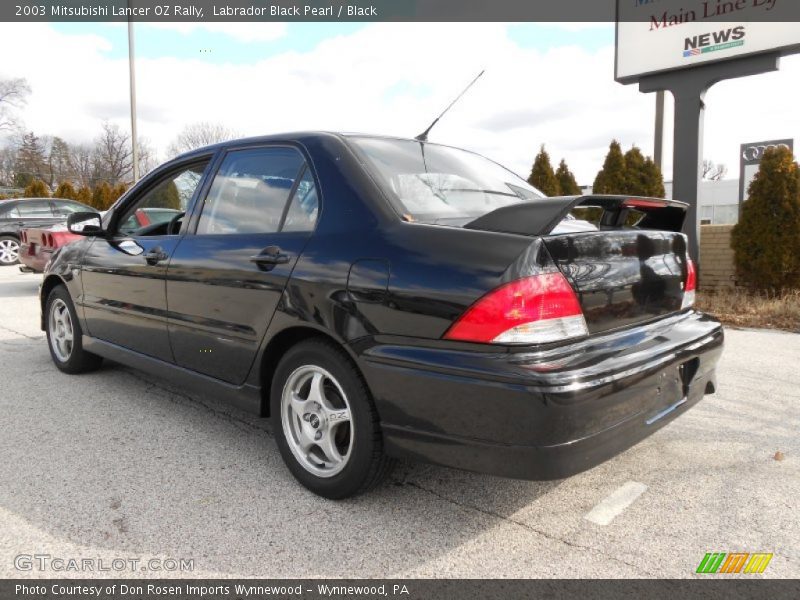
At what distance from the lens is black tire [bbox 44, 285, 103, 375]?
4.41 meters

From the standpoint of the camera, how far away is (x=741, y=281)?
8.41 meters

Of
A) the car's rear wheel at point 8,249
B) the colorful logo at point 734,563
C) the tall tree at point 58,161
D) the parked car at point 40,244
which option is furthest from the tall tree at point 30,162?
the colorful logo at point 734,563

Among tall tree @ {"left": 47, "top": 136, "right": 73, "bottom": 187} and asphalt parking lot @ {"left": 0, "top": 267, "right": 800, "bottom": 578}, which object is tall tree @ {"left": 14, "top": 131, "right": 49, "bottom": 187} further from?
asphalt parking lot @ {"left": 0, "top": 267, "right": 800, "bottom": 578}

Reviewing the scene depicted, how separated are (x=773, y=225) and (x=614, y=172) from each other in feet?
9.90

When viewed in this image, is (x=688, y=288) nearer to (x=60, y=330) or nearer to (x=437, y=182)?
(x=437, y=182)

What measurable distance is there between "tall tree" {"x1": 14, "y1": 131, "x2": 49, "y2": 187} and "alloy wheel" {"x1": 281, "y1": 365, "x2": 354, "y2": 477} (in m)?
65.0

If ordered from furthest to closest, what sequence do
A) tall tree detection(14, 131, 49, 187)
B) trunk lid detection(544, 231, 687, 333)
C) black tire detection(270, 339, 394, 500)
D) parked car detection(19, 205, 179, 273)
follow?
tall tree detection(14, 131, 49, 187) → parked car detection(19, 205, 179, 273) → black tire detection(270, 339, 394, 500) → trunk lid detection(544, 231, 687, 333)

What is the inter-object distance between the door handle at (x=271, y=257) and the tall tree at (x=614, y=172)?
29.2ft

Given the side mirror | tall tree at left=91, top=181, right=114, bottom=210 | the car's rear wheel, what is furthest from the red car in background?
tall tree at left=91, top=181, right=114, bottom=210

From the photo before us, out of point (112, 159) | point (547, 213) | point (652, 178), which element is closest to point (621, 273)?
point (547, 213)

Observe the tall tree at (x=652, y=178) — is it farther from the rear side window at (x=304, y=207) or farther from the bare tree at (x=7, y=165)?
the bare tree at (x=7, y=165)

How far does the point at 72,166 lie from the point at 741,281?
63975mm

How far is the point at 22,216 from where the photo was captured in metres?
14.4

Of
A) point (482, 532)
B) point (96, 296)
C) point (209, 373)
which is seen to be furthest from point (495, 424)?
point (96, 296)
